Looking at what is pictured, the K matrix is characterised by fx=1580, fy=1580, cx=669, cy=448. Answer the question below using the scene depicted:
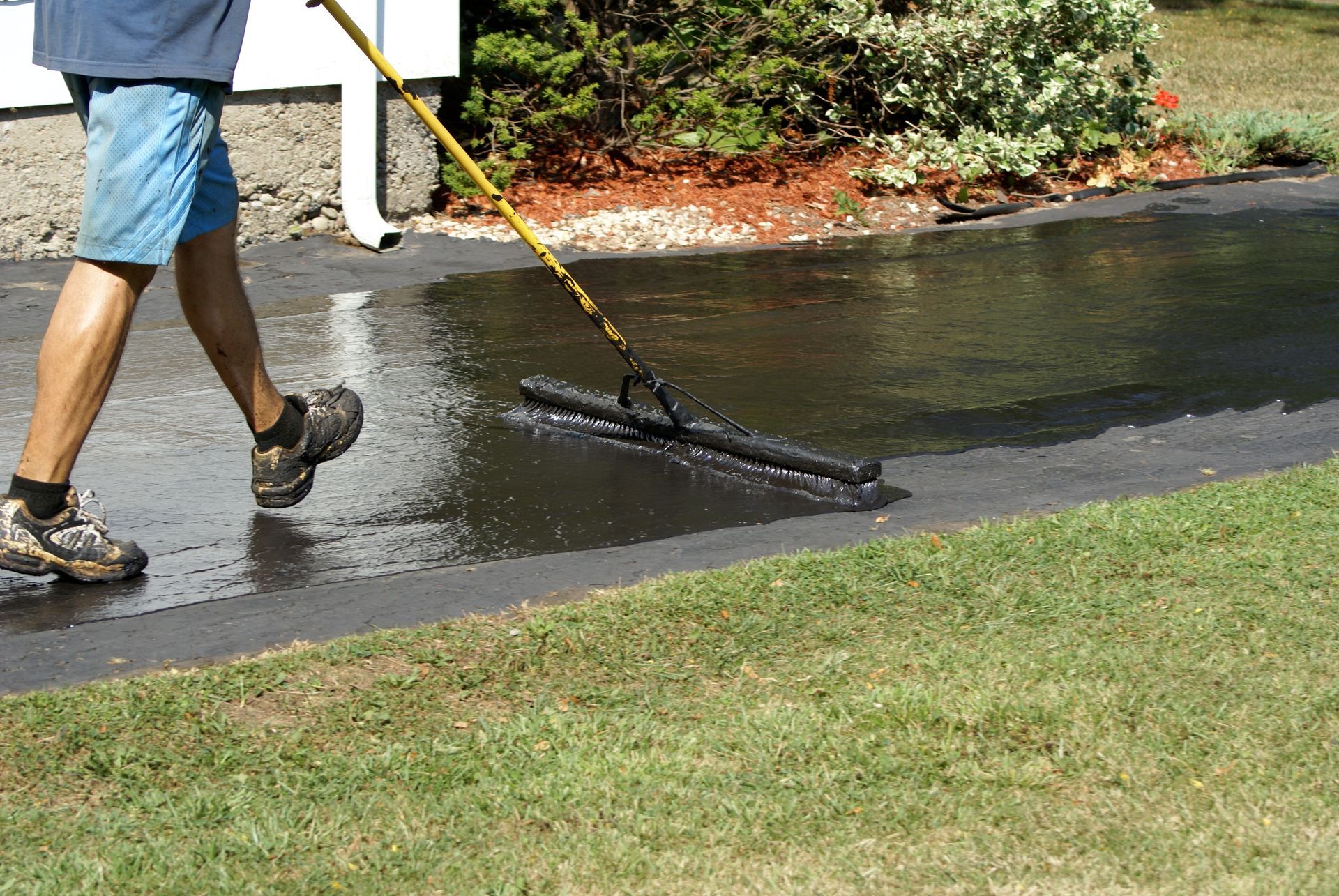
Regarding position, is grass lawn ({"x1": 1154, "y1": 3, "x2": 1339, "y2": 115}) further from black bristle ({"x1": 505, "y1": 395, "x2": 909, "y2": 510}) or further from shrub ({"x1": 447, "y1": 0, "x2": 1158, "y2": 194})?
black bristle ({"x1": 505, "y1": 395, "x2": 909, "y2": 510})

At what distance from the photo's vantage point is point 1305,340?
7109 mm

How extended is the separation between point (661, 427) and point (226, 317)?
4.84 feet

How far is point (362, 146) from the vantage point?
9.60m

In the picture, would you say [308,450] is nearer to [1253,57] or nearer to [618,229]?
[618,229]

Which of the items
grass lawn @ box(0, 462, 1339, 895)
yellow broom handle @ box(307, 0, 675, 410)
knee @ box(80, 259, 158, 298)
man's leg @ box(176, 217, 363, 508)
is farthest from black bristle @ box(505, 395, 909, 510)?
knee @ box(80, 259, 158, 298)

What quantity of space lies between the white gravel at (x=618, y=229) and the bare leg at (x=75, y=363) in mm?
5662

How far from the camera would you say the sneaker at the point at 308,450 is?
184 inches

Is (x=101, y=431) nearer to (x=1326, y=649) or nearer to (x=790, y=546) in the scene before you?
(x=790, y=546)

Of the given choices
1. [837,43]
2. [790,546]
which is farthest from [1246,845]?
[837,43]

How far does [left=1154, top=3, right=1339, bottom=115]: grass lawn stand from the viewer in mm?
18047

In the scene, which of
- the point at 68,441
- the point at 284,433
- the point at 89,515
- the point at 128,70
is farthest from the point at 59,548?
the point at 128,70

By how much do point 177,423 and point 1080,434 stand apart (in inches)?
128

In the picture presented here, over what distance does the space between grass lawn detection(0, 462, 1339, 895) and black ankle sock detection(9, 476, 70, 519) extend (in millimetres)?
915

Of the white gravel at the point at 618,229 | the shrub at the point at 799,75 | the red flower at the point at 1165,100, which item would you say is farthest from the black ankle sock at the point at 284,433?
the red flower at the point at 1165,100
